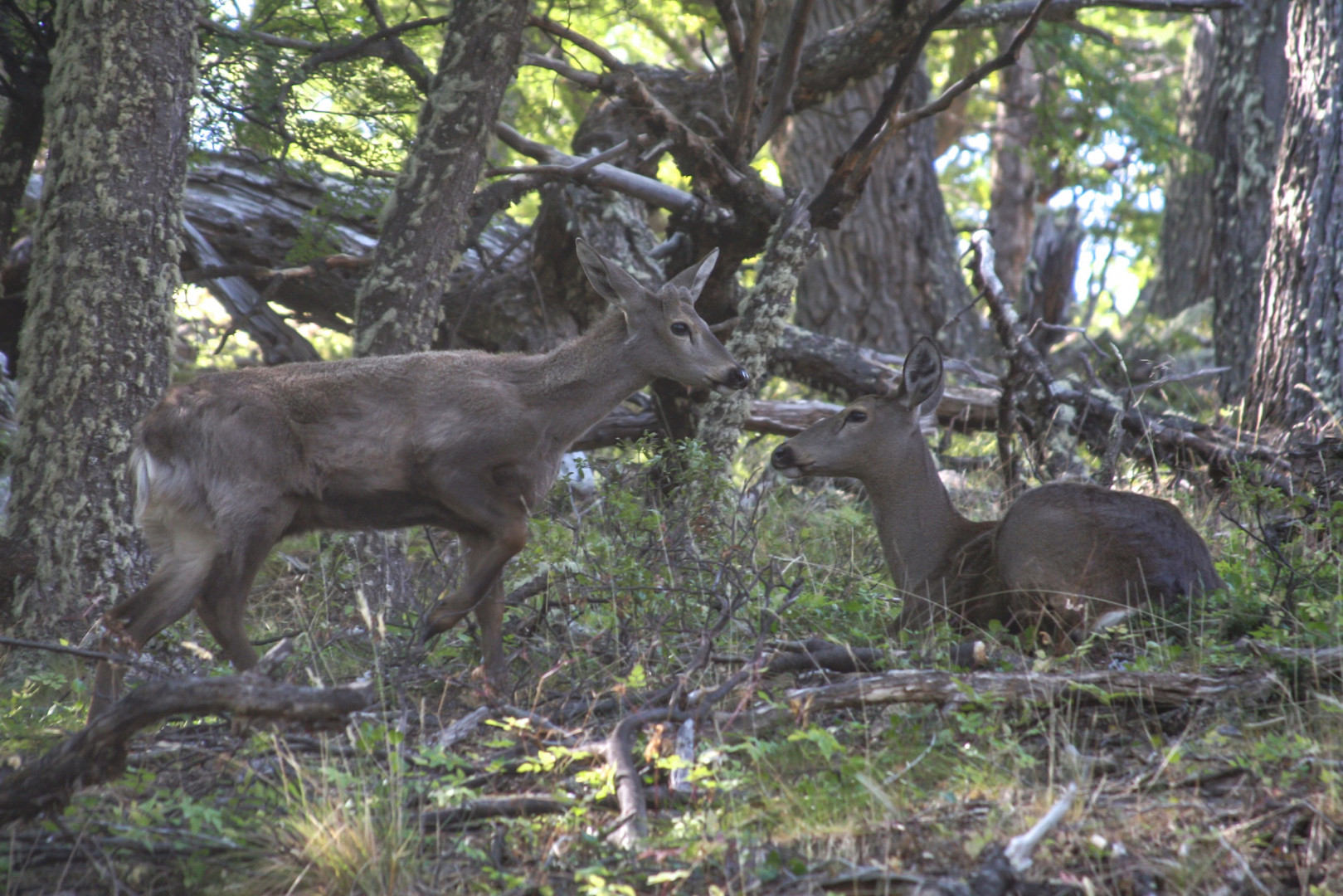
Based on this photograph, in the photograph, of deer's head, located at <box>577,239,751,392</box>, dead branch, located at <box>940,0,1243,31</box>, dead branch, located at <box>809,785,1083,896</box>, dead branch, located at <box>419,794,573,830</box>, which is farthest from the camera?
dead branch, located at <box>940,0,1243,31</box>

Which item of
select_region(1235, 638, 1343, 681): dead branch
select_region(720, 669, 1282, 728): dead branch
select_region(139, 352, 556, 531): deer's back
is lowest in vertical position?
select_region(720, 669, 1282, 728): dead branch

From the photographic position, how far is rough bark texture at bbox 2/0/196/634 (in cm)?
627

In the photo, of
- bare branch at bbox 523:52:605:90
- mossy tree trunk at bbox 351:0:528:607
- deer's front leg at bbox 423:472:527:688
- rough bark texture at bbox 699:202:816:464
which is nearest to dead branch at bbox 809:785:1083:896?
deer's front leg at bbox 423:472:527:688

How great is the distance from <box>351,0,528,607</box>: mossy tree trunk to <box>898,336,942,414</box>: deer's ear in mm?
2866

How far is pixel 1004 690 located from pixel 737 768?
1.01 metres

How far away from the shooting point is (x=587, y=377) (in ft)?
20.2

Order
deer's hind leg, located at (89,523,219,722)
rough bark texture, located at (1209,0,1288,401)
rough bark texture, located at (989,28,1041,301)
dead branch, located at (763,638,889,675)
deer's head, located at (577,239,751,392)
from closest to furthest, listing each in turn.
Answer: dead branch, located at (763,638,889,675), deer's hind leg, located at (89,523,219,722), deer's head, located at (577,239,751,392), rough bark texture, located at (1209,0,1288,401), rough bark texture, located at (989,28,1041,301)

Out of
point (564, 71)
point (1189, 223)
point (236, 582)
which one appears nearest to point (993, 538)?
point (236, 582)

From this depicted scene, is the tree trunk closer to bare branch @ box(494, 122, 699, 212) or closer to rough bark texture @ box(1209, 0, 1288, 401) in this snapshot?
rough bark texture @ box(1209, 0, 1288, 401)

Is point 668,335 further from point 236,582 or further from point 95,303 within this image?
point 95,303

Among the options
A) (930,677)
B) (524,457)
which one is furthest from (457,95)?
(930,677)

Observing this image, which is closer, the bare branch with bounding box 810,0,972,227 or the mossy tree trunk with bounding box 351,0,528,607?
the mossy tree trunk with bounding box 351,0,528,607

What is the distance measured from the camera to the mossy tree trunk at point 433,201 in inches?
275

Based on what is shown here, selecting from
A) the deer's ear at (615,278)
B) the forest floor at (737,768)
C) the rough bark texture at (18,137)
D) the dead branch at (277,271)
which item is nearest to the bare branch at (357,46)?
the rough bark texture at (18,137)
